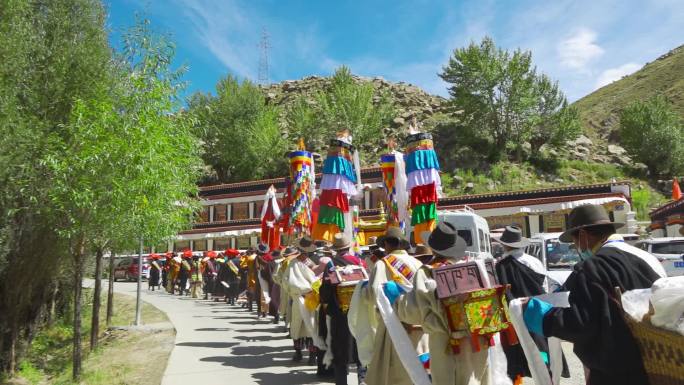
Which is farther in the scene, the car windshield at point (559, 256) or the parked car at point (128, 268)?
the parked car at point (128, 268)

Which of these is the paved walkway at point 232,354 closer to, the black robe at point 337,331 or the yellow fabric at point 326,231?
the black robe at point 337,331

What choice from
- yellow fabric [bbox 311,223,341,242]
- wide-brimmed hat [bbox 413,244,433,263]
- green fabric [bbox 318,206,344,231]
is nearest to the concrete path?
yellow fabric [bbox 311,223,341,242]

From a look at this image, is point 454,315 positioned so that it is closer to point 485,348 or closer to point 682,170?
point 485,348

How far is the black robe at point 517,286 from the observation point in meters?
6.32

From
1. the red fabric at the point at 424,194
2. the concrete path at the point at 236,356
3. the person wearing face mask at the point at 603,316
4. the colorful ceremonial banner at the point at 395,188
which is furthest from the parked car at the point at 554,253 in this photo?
the person wearing face mask at the point at 603,316

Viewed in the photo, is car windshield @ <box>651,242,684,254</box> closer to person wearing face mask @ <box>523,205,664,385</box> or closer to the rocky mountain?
person wearing face mask @ <box>523,205,664,385</box>

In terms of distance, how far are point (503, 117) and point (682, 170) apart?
19.3 m

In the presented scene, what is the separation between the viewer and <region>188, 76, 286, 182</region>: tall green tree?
204 feet

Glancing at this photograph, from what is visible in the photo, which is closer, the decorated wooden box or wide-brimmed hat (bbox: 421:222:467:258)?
the decorated wooden box

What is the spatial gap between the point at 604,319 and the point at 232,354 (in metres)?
8.64

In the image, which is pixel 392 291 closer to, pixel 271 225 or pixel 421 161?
pixel 421 161

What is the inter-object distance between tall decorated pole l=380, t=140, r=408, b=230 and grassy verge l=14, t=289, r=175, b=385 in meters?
5.65

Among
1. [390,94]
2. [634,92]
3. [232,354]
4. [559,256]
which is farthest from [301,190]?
[634,92]

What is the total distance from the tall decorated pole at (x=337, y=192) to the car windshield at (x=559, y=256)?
240 inches
